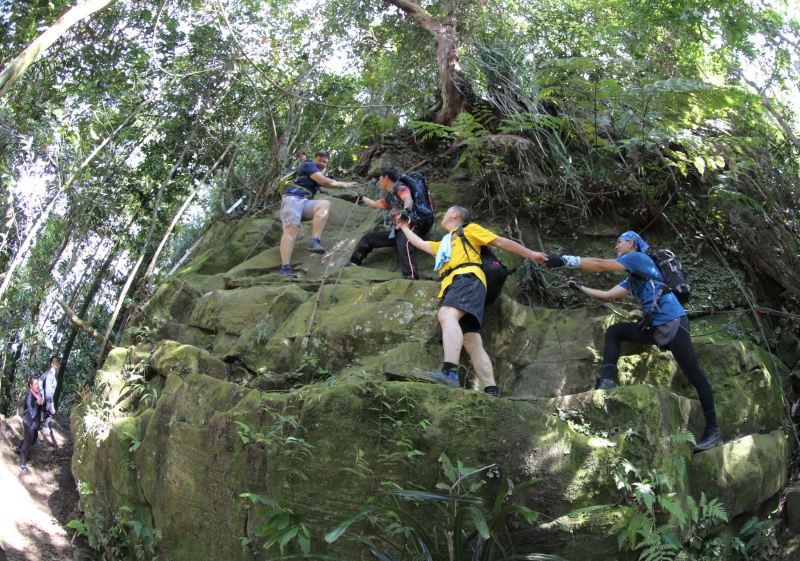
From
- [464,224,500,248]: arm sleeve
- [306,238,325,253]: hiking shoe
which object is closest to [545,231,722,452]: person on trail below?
[464,224,500,248]: arm sleeve

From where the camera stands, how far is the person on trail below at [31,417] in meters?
10.0

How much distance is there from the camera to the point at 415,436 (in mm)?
4824

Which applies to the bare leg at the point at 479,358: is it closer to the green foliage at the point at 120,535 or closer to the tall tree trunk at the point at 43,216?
the green foliage at the point at 120,535

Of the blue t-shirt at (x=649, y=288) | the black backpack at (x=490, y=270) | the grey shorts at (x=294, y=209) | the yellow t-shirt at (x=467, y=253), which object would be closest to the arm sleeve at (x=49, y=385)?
the grey shorts at (x=294, y=209)

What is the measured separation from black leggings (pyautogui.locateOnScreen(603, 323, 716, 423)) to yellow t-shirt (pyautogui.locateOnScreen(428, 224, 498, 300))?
1.29 metres

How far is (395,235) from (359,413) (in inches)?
136

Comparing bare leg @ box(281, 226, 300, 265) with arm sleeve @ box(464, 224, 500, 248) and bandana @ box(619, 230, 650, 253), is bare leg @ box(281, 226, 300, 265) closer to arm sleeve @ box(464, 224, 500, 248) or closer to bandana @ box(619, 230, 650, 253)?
arm sleeve @ box(464, 224, 500, 248)

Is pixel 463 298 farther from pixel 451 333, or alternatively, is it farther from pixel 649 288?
pixel 649 288

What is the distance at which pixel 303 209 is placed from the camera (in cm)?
Result: 826

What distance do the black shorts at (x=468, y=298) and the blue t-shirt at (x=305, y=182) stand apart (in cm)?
316

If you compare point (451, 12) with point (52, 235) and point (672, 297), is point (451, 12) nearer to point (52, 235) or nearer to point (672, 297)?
point (672, 297)

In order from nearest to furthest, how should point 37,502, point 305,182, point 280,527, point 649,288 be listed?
point 280,527 < point 649,288 < point 305,182 < point 37,502

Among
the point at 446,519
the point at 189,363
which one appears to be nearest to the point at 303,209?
the point at 189,363

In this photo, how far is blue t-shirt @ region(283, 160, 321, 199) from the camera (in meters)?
8.24
